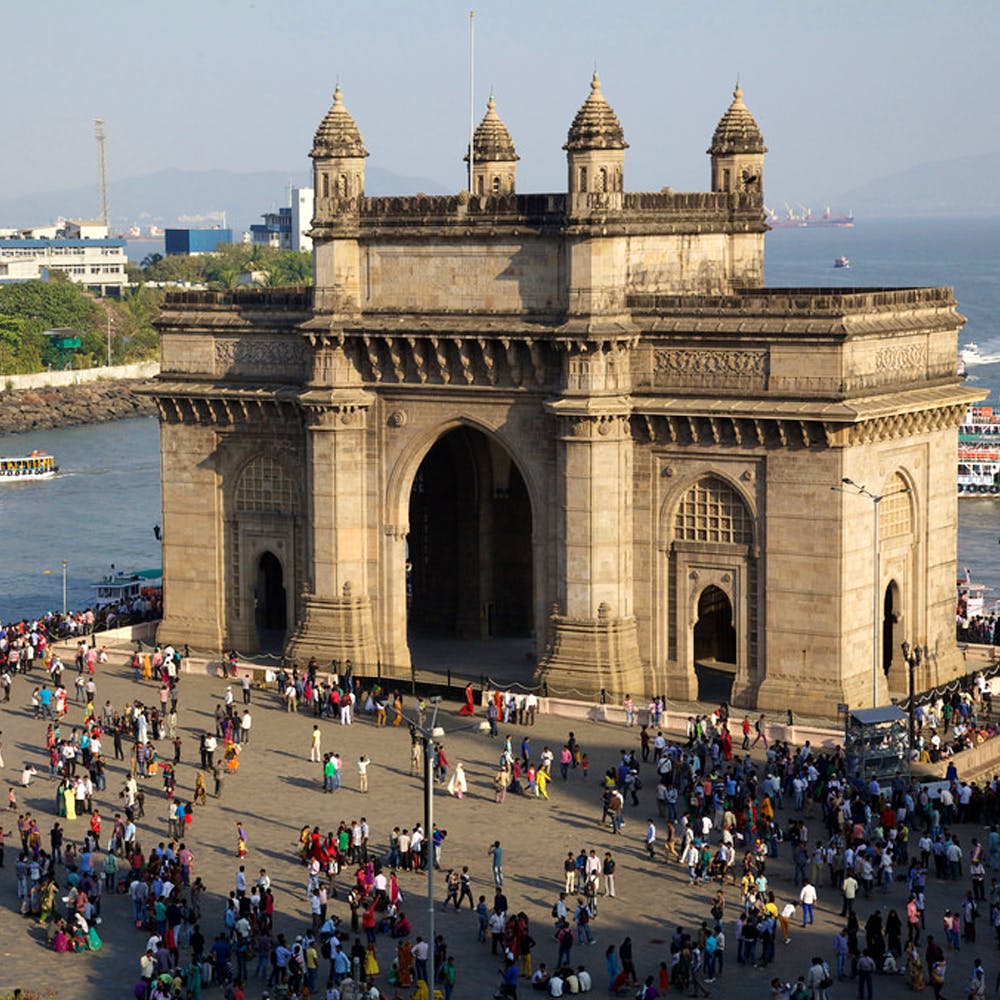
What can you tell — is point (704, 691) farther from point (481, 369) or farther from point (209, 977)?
point (209, 977)

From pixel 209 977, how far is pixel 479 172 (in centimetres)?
3378

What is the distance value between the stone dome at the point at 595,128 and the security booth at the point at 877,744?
52.4 ft

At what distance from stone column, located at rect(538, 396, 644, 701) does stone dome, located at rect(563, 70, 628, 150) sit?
6.37 metres

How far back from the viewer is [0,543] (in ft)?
360

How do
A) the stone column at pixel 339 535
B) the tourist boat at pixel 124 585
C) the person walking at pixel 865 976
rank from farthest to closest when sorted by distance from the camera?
the tourist boat at pixel 124 585, the stone column at pixel 339 535, the person walking at pixel 865 976

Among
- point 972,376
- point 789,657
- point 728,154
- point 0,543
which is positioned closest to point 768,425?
point 789,657

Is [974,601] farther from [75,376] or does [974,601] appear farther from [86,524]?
[75,376]

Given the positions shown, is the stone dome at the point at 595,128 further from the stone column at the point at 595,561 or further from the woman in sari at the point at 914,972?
the woman in sari at the point at 914,972

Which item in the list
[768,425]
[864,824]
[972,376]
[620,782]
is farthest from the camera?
[972,376]

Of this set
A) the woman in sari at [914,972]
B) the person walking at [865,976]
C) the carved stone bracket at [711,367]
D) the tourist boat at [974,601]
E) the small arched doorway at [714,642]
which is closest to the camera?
the person walking at [865,976]

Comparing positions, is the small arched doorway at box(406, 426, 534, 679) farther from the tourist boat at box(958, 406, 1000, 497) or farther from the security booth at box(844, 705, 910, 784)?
the tourist boat at box(958, 406, 1000, 497)

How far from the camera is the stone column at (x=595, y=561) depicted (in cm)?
6181

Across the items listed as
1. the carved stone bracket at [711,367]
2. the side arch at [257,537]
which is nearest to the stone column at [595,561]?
the carved stone bracket at [711,367]

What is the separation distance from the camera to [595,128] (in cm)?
6141
